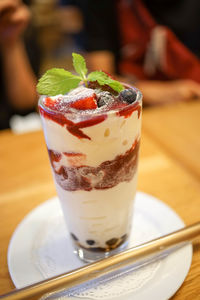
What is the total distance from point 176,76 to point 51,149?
1297 mm

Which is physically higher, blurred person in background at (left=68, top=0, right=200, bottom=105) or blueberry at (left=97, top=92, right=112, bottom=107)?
blueberry at (left=97, top=92, right=112, bottom=107)

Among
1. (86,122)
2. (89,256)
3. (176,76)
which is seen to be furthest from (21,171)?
(176,76)

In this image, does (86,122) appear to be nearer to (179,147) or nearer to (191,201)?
(191,201)

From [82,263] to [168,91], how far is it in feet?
4.13

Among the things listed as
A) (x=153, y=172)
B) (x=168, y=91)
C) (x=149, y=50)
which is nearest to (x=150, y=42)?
(x=149, y=50)

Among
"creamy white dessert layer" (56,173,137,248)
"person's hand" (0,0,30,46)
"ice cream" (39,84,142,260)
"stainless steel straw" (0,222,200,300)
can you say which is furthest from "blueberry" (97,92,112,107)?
"person's hand" (0,0,30,46)

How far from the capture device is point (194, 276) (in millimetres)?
564

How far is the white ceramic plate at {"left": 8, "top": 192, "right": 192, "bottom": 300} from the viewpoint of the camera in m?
0.54

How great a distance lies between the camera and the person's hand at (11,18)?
1.16 meters

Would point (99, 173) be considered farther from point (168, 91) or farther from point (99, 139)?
point (168, 91)

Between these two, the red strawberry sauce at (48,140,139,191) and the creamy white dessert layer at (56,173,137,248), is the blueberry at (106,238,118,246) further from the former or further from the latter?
the red strawberry sauce at (48,140,139,191)

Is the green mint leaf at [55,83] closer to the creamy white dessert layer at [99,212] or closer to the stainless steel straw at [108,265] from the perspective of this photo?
the creamy white dessert layer at [99,212]

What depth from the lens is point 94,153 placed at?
1.74ft

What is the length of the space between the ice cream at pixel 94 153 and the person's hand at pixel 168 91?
1.10m
